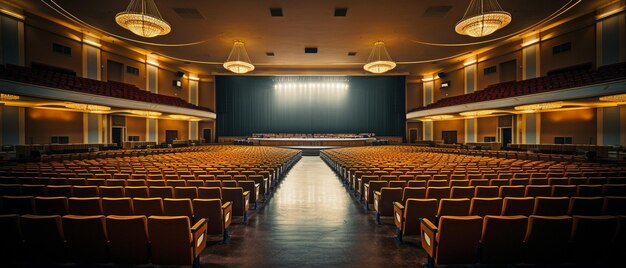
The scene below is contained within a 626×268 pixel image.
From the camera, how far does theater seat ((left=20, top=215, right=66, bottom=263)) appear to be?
8.27 ft

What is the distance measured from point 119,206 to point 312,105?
23.9 meters

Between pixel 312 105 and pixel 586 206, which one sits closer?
pixel 586 206

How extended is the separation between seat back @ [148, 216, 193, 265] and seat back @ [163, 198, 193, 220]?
0.65m

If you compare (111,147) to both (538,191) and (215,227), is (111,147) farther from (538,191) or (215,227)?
(538,191)

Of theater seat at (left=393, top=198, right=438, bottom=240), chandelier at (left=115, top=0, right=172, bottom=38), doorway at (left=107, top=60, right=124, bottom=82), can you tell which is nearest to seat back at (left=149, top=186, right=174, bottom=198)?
theater seat at (left=393, top=198, right=438, bottom=240)

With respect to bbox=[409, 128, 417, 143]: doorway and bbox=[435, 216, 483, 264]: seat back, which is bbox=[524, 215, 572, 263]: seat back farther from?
bbox=[409, 128, 417, 143]: doorway

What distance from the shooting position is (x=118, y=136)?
58.1 ft

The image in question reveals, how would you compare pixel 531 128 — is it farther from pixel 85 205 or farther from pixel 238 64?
pixel 85 205

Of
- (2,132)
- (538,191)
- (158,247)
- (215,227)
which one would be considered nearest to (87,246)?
(158,247)

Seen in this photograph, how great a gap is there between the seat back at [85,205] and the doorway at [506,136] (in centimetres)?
2069

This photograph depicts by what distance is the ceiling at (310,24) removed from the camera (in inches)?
420

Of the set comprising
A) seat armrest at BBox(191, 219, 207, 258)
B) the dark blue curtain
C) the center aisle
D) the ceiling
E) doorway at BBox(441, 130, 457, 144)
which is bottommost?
the center aisle

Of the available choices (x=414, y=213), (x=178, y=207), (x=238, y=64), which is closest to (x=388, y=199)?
(x=414, y=213)

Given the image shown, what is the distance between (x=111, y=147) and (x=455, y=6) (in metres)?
18.8
